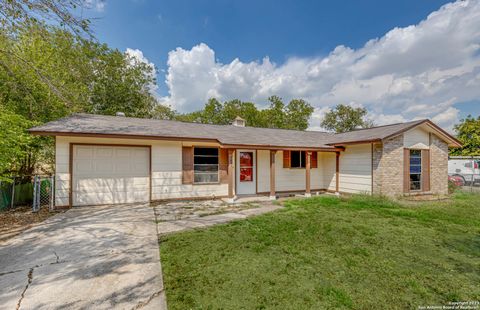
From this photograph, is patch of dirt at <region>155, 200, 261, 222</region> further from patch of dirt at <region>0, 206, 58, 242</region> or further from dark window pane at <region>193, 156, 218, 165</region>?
patch of dirt at <region>0, 206, 58, 242</region>

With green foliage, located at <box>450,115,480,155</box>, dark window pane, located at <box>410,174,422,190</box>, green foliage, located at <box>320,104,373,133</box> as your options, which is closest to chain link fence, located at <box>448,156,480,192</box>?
green foliage, located at <box>450,115,480,155</box>

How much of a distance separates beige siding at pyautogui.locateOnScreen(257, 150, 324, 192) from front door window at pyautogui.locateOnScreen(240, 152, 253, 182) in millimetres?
377

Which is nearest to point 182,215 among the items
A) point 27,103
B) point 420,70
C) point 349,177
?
point 349,177

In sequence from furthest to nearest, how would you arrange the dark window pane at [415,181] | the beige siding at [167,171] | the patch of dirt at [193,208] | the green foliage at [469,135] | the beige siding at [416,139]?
the green foliage at [469,135] < the dark window pane at [415,181] < the beige siding at [416,139] < the beige siding at [167,171] < the patch of dirt at [193,208]

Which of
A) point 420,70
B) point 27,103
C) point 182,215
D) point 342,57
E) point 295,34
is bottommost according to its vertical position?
point 182,215

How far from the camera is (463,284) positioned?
283 centimetres

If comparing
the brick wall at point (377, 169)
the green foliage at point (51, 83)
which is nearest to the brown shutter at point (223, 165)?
the green foliage at point (51, 83)

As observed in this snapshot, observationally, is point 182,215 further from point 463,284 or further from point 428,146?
point 428,146

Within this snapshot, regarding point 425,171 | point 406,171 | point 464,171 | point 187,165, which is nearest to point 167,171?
point 187,165

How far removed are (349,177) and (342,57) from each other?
9.24 m

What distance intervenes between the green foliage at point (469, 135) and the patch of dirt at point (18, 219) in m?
27.9

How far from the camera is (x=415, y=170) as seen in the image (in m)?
9.77

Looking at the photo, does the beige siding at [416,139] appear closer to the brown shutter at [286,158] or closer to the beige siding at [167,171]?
the brown shutter at [286,158]

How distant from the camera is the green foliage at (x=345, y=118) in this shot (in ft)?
103
